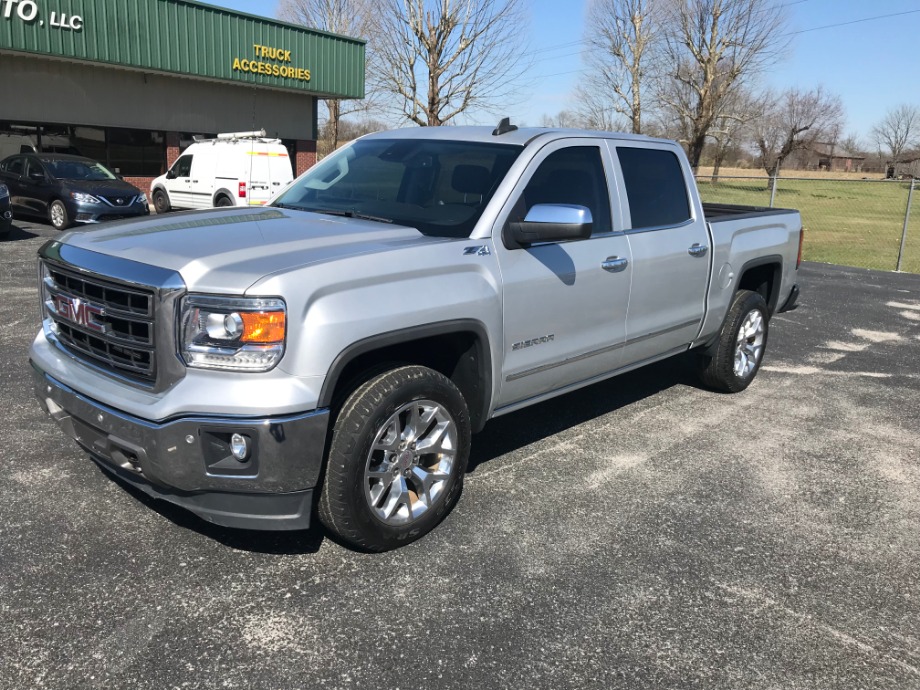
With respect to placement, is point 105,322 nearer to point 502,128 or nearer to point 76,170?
point 502,128

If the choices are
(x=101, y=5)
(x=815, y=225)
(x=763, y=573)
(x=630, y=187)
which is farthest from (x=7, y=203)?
(x=815, y=225)

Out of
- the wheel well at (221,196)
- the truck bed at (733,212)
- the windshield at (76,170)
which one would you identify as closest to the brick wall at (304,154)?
the wheel well at (221,196)

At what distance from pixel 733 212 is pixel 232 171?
538 inches

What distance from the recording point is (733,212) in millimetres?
6797

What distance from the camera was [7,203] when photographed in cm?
1298

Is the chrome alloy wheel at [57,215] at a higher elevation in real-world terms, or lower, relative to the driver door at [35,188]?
lower

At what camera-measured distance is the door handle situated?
441 cm

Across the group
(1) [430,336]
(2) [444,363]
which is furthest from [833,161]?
(1) [430,336]

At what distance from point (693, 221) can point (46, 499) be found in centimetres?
427

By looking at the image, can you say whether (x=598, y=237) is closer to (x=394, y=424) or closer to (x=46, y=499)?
(x=394, y=424)

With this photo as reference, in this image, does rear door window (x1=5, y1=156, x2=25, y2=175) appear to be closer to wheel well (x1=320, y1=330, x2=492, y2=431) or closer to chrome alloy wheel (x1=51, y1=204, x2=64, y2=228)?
chrome alloy wheel (x1=51, y1=204, x2=64, y2=228)

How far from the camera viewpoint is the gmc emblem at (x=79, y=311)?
330cm

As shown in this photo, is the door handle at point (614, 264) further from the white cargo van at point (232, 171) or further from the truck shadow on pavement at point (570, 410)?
the white cargo van at point (232, 171)

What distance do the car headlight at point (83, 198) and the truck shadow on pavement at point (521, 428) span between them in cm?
1203
